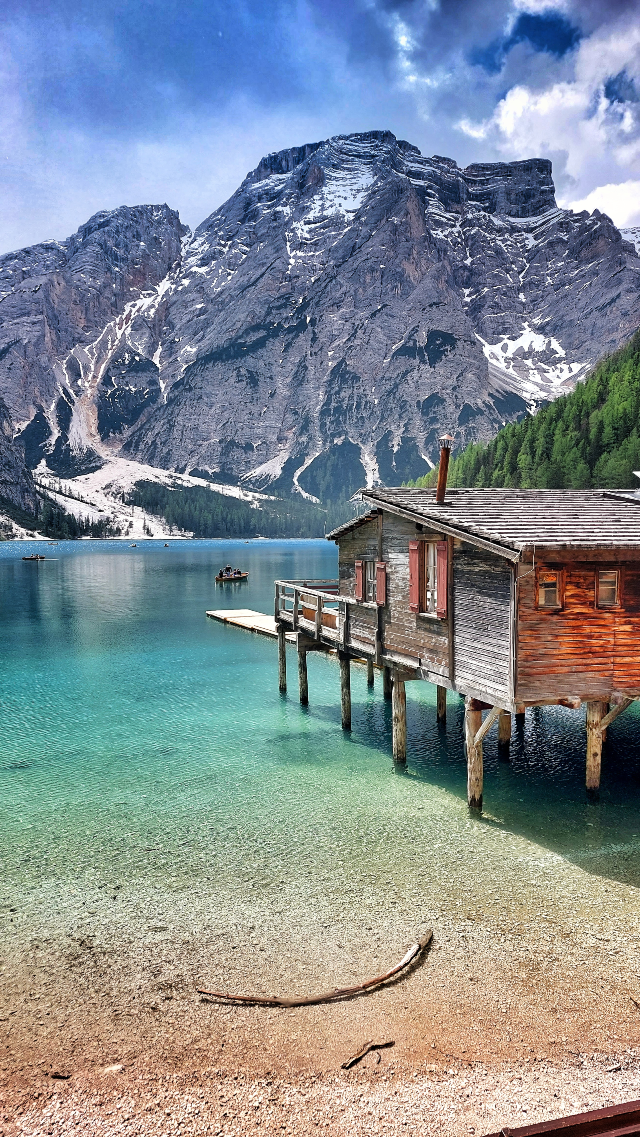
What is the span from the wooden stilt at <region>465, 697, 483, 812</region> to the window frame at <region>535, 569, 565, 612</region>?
3.65m

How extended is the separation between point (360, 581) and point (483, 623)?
7683 millimetres

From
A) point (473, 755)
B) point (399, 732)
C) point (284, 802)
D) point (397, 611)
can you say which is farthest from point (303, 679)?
point (473, 755)

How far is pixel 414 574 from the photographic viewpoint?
2142cm

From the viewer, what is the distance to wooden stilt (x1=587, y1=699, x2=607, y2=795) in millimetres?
18719

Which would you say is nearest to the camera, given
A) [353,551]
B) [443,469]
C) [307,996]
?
[307,996]

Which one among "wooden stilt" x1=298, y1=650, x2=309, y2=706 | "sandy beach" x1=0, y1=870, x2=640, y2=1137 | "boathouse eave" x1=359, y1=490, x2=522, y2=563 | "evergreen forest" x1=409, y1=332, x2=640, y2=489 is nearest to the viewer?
"sandy beach" x1=0, y1=870, x2=640, y2=1137

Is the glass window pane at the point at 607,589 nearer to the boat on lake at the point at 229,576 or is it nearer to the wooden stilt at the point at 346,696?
the wooden stilt at the point at 346,696

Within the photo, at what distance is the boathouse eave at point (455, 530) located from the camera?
54.2 ft

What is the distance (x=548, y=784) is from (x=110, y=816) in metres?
13.4

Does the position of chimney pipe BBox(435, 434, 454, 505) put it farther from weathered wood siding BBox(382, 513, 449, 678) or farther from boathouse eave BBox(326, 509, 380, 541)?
boathouse eave BBox(326, 509, 380, 541)

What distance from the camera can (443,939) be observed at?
43.6 ft

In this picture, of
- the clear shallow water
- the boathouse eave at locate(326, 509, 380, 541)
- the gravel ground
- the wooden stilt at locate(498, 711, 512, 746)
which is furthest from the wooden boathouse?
the gravel ground

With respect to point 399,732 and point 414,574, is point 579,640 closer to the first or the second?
point 414,574

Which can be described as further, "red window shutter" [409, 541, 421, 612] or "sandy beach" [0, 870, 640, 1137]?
"red window shutter" [409, 541, 421, 612]
